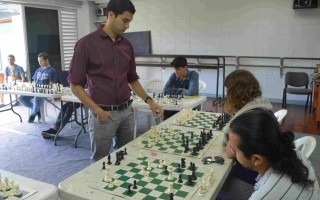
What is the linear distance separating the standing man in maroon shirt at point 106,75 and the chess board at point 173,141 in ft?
0.83

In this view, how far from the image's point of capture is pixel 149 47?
→ 7883mm

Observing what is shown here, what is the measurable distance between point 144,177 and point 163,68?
6.59 metres

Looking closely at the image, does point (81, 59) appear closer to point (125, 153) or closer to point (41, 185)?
point (125, 153)

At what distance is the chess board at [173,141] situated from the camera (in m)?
1.82

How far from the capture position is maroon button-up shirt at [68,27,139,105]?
194cm

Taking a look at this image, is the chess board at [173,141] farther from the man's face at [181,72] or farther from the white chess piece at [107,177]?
the man's face at [181,72]

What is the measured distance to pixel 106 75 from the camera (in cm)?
201

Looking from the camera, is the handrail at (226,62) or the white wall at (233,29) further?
the handrail at (226,62)

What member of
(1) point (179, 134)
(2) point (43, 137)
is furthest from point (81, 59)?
(2) point (43, 137)

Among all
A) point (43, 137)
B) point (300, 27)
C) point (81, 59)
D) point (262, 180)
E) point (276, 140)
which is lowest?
point (43, 137)

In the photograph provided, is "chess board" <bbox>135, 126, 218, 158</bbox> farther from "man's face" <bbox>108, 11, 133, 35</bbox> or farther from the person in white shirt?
"man's face" <bbox>108, 11, 133, 35</bbox>

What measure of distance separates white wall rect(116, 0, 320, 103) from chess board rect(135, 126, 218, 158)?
16.9ft

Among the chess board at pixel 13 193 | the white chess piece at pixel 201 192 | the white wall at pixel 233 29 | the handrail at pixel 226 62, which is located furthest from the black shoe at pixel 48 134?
the white wall at pixel 233 29

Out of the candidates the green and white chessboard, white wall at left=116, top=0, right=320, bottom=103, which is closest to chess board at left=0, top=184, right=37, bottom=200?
the green and white chessboard
